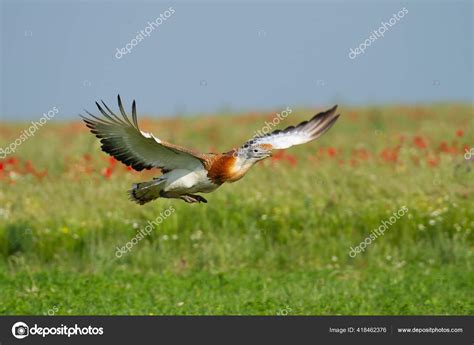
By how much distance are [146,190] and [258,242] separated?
7.35m

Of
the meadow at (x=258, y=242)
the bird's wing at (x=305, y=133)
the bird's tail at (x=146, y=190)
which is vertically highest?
the meadow at (x=258, y=242)

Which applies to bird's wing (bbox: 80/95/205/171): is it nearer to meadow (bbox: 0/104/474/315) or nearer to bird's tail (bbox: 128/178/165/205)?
bird's tail (bbox: 128/178/165/205)

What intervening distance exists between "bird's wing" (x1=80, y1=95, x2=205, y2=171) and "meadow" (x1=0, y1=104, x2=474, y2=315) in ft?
17.4

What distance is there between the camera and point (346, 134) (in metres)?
18.8

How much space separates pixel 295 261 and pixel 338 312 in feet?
6.13

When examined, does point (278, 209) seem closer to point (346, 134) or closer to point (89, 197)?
point (89, 197)

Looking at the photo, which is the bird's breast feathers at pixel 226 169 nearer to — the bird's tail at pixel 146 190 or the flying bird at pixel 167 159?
the flying bird at pixel 167 159

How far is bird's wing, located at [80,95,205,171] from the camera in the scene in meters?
4.30

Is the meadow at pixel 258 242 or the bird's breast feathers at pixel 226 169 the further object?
the meadow at pixel 258 242

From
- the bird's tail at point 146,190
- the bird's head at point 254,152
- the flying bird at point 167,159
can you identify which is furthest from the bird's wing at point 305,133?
the bird's tail at point 146,190

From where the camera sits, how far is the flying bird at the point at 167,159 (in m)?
4.11

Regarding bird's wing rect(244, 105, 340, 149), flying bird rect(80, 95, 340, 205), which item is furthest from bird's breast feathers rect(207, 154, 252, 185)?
bird's wing rect(244, 105, 340, 149)

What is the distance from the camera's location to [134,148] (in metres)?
4.38

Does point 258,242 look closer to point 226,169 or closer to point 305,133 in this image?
point 305,133
